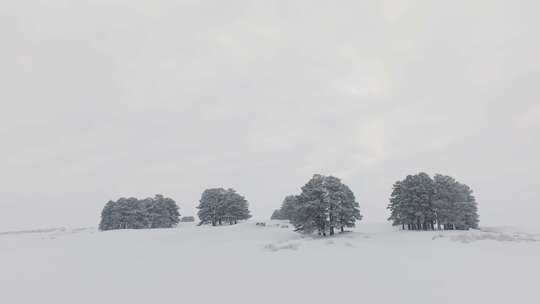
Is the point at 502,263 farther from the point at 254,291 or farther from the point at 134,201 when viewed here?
the point at 134,201

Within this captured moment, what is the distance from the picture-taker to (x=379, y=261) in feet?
63.7

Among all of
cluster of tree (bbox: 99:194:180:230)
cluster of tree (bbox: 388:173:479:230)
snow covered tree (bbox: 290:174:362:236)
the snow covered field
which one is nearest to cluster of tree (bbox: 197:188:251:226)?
cluster of tree (bbox: 99:194:180:230)

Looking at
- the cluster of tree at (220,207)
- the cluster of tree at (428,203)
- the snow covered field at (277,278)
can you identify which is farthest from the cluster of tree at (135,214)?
the cluster of tree at (428,203)

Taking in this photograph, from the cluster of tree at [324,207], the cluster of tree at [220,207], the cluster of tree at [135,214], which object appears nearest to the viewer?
the cluster of tree at [324,207]

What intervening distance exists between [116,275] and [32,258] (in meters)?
12.9

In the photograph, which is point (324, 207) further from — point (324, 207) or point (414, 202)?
point (414, 202)

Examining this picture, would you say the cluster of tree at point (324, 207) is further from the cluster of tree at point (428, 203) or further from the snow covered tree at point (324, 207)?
the cluster of tree at point (428, 203)

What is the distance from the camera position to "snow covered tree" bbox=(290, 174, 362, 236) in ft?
147

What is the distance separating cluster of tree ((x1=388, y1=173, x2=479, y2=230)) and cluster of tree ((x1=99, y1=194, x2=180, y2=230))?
169 ft

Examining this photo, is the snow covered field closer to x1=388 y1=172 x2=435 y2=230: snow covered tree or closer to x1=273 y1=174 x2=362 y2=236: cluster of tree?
x1=273 y1=174 x2=362 y2=236: cluster of tree

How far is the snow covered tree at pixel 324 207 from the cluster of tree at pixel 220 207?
97.0 ft

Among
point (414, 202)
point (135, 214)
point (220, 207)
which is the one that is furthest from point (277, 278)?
point (135, 214)

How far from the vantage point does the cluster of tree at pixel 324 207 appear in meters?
44.8

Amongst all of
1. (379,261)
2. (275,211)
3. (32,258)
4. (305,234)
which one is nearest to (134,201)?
(275,211)
